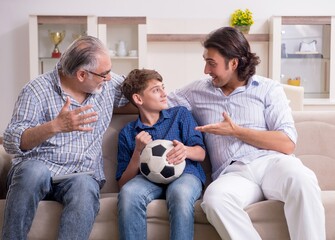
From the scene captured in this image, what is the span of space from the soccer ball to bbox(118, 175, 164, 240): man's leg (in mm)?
85

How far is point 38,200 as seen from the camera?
2.29m

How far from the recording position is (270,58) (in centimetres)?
698

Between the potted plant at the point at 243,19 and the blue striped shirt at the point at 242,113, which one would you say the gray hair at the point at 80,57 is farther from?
the potted plant at the point at 243,19

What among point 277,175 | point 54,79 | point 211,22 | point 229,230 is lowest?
point 229,230

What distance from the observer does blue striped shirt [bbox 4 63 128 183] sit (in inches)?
95.4

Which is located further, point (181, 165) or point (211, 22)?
point (211, 22)

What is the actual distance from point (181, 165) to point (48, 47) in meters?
4.89

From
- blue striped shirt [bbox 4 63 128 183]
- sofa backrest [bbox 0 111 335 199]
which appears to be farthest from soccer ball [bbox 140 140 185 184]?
sofa backrest [bbox 0 111 335 199]

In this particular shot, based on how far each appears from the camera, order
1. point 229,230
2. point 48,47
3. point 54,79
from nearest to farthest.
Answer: point 229,230 < point 54,79 < point 48,47

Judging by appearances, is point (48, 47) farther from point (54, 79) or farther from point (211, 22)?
point (54, 79)

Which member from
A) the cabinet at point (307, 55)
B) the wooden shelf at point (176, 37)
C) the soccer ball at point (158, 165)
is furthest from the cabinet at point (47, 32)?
the soccer ball at point (158, 165)

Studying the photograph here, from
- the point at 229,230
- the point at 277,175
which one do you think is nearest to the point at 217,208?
the point at 229,230

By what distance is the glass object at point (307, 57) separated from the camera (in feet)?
23.0

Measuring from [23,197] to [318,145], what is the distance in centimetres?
143
